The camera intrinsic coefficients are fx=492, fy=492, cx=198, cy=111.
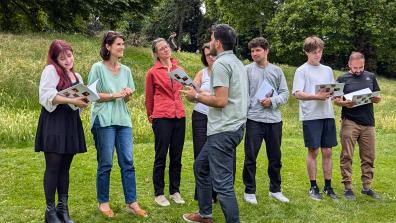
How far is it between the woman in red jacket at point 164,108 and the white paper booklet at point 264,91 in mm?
1008

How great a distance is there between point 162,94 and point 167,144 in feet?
2.00

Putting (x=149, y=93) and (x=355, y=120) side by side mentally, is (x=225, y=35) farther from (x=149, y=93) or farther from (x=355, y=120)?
(x=355, y=120)

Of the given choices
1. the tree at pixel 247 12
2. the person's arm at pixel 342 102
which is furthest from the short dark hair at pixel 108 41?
the tree at pixel 247 12

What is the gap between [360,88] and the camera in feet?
22.3

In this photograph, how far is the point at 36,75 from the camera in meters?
15.0

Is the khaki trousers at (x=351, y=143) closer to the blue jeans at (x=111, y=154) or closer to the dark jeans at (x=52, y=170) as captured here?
the blue jeans at (x=111, y=154)

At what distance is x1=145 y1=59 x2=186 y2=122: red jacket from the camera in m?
5.88

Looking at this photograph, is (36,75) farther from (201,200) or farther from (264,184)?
(201,200)

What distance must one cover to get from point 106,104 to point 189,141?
6000 millimetres

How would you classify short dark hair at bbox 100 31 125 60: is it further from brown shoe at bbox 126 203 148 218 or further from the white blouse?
brown shoe at bbox 126 203 148 218

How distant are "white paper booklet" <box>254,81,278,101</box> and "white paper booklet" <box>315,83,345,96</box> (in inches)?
23.3

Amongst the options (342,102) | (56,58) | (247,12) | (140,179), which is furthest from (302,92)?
(247,12)

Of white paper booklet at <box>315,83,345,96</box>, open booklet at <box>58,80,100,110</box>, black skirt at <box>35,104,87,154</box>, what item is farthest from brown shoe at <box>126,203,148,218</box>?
white paper booklet at <box>315,83,345,96</box>

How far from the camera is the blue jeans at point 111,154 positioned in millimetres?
5398
